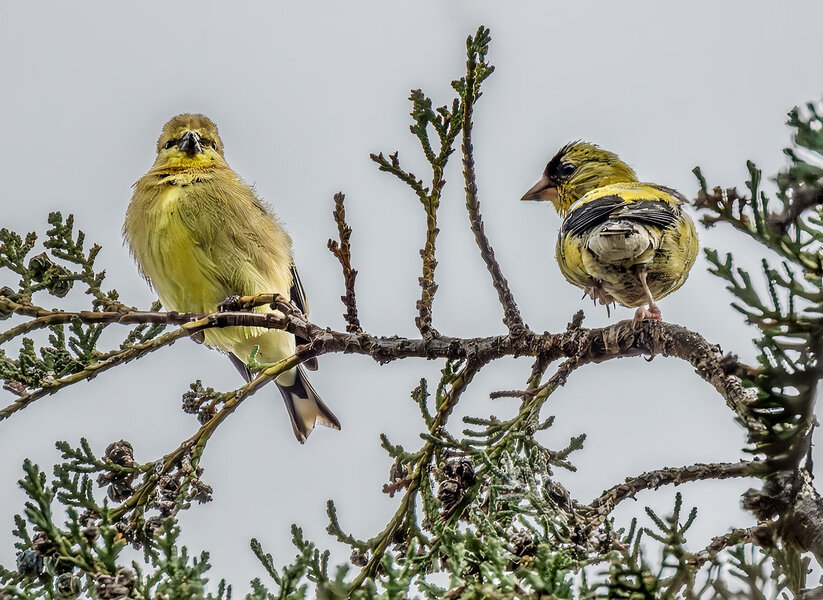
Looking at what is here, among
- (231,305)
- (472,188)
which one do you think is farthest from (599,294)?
(231,305)

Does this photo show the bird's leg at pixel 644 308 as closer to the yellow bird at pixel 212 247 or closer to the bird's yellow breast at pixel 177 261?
the yellow bird at pixel 212 247

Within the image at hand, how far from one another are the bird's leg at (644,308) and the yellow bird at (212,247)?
2196 millimetres

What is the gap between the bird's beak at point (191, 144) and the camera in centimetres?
575

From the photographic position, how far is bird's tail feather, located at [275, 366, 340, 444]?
5.35m

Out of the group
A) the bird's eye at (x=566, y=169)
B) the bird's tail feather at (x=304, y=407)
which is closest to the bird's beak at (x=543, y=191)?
the bird's eye at (x=566, y=169)

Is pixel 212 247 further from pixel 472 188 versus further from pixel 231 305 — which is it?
pixel 472 188

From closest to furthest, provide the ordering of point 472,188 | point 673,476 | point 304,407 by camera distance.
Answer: point 673,476, point 472,188, point 304,407

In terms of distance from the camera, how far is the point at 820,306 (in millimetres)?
2096

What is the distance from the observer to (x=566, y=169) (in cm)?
521

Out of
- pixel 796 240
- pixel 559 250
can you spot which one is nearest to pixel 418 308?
pixel 559 250

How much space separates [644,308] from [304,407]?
9.12 feet

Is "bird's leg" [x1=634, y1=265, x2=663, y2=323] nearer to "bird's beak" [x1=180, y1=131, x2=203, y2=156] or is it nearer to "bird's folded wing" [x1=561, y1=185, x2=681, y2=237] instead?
"bird's folded wing" [x1=561, y1=185, x2=681, y2=237]

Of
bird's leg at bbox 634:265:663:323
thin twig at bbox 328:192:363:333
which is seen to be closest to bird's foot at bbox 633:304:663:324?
bird's leg at bbox 634:265:663:323

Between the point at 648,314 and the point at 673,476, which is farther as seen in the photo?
the point at 648,314
